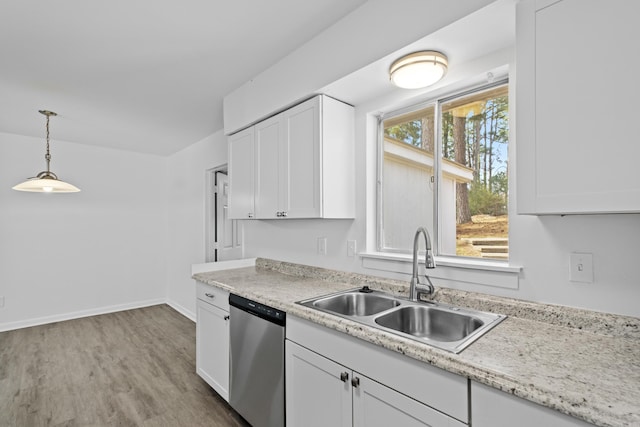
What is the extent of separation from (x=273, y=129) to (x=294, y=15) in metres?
0.79

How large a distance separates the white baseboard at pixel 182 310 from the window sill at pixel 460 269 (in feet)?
10.3

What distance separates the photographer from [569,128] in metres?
1.10

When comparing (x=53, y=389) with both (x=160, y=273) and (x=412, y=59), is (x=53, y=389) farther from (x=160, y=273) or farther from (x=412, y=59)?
(x=412, y=59)

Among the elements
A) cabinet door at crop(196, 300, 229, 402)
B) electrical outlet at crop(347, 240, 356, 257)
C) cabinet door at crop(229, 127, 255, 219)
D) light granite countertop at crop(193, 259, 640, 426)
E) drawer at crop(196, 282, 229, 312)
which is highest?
cabinet door at crop(229, 127, 255, 219)

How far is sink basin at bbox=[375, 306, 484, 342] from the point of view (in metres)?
1.53

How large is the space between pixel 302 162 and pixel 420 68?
3.00 ft

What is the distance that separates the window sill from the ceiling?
57.1 inches

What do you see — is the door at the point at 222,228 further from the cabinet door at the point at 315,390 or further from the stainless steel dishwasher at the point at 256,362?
the cabinet door at the point at 315,390

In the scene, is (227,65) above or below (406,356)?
above

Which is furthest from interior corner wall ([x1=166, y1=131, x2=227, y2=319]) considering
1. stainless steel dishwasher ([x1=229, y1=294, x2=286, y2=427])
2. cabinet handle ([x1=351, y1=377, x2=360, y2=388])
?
cabinet handle ([x1=351, y1=377, x2=360, y2=388])

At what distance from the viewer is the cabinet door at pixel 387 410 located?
3.67 feet

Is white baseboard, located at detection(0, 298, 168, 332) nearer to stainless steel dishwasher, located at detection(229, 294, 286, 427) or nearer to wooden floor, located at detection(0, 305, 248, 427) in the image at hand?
wooden floor, located at detection(0, 305, 248, 427)

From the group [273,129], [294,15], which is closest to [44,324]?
[273,129]

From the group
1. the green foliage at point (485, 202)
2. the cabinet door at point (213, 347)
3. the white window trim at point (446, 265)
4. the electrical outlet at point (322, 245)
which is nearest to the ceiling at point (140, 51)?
the white window trim at point (446, 265)
